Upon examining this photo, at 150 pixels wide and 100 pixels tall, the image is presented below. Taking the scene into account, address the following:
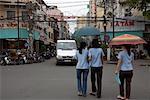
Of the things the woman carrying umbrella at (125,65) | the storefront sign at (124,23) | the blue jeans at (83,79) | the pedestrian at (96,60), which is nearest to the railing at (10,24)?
the storefront sign at (124,23)

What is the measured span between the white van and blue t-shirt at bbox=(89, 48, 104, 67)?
2144 centimetres

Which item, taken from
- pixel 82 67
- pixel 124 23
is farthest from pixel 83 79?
pixel 124 23

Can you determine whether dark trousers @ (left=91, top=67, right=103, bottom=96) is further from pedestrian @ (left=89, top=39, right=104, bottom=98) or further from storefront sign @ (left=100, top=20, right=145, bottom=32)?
storefront sign @ (left=100, top=20, right=145, bottom=32)

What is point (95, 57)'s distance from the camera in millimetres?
14258

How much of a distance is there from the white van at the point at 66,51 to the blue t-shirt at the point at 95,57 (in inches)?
844

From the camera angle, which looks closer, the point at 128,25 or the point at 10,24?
the point at 128,25

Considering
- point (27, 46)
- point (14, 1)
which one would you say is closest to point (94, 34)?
point (27, 46)

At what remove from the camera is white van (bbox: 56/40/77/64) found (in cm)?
3620

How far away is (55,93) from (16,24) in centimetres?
4329

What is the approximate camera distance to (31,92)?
50.5 feet

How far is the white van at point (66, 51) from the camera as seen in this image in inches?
1425

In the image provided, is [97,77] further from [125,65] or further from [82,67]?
[125,65]

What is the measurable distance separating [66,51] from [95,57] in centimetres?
2257

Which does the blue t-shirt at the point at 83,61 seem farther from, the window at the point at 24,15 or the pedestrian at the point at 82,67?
the window at the point at 24,15
